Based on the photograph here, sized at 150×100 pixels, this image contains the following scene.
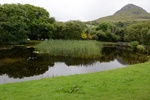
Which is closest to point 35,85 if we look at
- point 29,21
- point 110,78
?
point 110,78

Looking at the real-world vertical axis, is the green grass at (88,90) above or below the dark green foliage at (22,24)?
below

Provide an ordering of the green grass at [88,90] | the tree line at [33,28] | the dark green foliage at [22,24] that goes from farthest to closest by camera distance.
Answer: the tree line at [33,28], the dark green foliage at [22,24], the green grass at [88,90]

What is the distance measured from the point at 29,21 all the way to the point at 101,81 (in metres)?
44.1

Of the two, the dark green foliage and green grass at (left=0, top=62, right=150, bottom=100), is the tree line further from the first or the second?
green grass at (left=0, top=62, right=150, bottom=100)

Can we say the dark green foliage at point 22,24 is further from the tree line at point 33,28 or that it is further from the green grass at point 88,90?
the green grass at point 88,90

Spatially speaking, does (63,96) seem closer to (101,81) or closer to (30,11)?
(101,81)

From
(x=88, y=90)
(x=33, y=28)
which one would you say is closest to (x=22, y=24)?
(x=33, y=28)

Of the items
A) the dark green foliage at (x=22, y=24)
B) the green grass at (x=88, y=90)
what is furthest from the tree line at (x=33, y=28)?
the green grass at (x=88, y=90)

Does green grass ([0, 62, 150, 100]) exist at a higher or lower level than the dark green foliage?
lower

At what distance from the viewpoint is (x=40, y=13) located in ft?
193

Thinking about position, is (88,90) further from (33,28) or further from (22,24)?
(33,28)

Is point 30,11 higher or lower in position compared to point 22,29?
higher

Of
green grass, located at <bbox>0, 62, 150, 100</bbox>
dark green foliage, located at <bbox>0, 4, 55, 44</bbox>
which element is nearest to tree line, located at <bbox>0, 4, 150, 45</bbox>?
dark green foliage, located at <bbox>0, 4, 55, 44</bbox>

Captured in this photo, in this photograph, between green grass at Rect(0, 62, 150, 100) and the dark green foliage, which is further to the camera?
the dark green foliage
